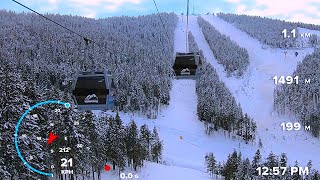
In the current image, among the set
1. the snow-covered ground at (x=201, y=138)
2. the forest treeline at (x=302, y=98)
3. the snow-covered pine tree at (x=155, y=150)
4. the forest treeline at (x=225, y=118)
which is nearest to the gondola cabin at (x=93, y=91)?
the snow-covered ground at (x=201, y=138)

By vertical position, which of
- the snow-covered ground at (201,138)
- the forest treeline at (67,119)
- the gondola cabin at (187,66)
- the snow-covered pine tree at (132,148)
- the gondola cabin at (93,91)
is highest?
the gondola cabin at (187,66)

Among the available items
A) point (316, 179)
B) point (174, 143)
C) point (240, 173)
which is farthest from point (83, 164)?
point (174, 143)

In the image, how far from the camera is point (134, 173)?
76.7 metres

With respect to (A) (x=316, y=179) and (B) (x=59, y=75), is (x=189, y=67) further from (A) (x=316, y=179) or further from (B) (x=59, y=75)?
(B) (x=59, y=75)

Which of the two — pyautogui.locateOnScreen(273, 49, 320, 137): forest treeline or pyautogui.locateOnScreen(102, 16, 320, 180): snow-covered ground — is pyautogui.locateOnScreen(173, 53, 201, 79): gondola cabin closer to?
pyautogui.locateOnScreen(102, 16, 320, 180): snow-covered ground

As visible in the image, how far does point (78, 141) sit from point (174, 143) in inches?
3167

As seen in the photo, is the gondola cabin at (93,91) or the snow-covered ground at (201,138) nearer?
the gondola cabin at (93,91)

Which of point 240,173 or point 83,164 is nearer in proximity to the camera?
point 83,164

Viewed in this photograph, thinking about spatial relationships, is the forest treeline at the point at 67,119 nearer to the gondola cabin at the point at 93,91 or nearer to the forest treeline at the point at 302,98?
the gondola cabin at the point at 93,91

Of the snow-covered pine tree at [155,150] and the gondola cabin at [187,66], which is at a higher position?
the gondola cabin at [187,66]

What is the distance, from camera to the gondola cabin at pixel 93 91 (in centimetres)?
2184

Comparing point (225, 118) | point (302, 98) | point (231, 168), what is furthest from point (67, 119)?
point (302, 98)

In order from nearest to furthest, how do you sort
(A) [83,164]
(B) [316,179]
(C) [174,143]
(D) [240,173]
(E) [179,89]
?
(A) [83,164]
(D) [240,173]
(B) [316,179]
(C) [174,143]
(E) [179,89]

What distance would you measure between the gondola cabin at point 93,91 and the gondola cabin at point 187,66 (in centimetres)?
1042
